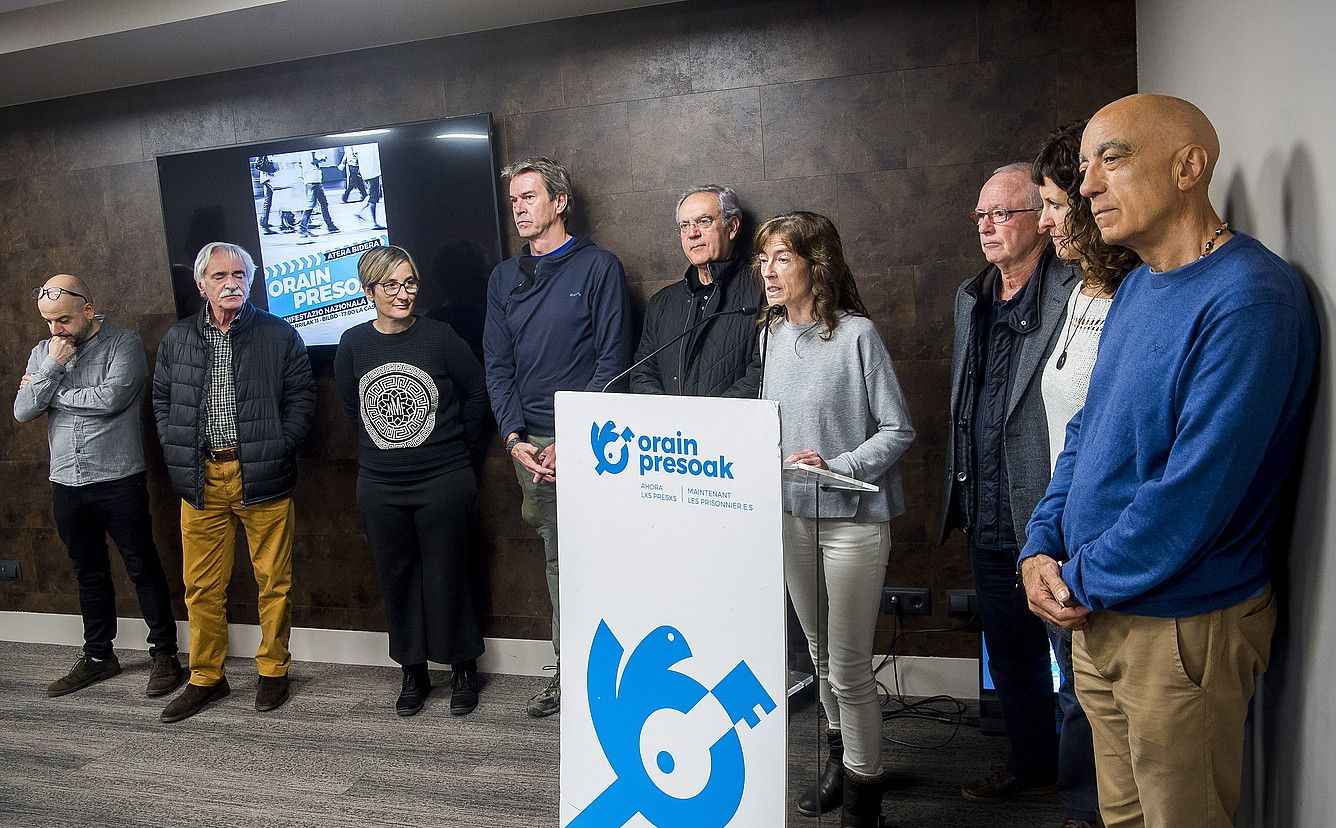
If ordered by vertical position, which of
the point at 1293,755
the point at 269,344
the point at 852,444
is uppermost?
the point at 269,344

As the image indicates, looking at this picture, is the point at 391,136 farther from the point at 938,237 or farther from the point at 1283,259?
the point at 1283,259

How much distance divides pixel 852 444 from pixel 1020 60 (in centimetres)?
157

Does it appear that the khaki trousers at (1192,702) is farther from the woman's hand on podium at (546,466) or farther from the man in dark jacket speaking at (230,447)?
the man in dark jacket speaking at (230,447)

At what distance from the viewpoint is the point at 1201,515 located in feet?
5.00

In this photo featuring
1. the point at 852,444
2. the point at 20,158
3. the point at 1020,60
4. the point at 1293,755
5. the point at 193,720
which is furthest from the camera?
the point at 20,158

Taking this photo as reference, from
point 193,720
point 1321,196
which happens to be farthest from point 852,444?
point 193,720

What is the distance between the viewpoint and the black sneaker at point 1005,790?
2.82m

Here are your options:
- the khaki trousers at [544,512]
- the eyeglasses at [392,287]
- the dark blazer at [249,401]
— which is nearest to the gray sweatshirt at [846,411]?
the khaki trousers at [544,512]

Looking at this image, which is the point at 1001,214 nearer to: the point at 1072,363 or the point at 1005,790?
the point at 1072,363

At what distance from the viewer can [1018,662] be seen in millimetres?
2691

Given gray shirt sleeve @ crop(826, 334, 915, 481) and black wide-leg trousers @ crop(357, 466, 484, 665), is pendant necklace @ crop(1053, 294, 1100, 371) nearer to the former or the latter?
Result: gray shirt sleeve @ crop(826, 334, 915, 481)

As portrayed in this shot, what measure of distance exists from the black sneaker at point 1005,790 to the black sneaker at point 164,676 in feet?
10.3

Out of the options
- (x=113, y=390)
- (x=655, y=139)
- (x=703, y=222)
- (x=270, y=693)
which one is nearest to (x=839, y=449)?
(x=703, y=222)

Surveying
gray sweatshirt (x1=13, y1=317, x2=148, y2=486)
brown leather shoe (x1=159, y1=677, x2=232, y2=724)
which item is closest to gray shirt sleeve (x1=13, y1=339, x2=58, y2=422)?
gray sweatshirt (x1=13, y1=317, x2=148, y2=486)
